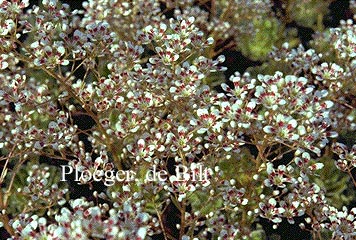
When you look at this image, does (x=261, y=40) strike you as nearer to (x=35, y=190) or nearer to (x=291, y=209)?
(x=291, y=209)

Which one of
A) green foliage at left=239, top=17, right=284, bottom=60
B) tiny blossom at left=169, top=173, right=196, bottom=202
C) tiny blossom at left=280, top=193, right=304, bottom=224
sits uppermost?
tiny blossom at left=169, top=173, right=196, bottom=202

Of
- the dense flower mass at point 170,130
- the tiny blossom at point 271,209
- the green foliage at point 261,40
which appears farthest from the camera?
the green foliage at point 261,40

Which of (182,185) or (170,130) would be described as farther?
(170,130)

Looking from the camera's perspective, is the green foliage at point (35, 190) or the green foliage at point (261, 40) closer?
the green foliage at point (35, 190)

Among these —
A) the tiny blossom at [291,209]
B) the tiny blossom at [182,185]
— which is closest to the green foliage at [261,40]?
the tiny blossom at [291,209]

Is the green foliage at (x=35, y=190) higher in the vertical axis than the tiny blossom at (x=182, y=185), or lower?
lower

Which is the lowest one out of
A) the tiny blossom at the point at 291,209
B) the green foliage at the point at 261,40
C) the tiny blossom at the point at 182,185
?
the green foliage at the point at 261,40

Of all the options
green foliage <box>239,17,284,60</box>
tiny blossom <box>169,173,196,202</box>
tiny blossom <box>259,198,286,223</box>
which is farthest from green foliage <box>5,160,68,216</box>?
green foliage <box>239,17,284,60</box>

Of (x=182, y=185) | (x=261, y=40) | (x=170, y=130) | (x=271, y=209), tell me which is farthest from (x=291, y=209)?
(x=261, y=40)

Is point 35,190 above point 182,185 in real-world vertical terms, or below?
below

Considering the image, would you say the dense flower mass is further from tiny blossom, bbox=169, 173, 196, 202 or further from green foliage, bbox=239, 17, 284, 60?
green foliage, bbox=239, 17, 284, 60

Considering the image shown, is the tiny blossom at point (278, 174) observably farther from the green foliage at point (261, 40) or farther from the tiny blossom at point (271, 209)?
the green foliage at point (261, 40)
